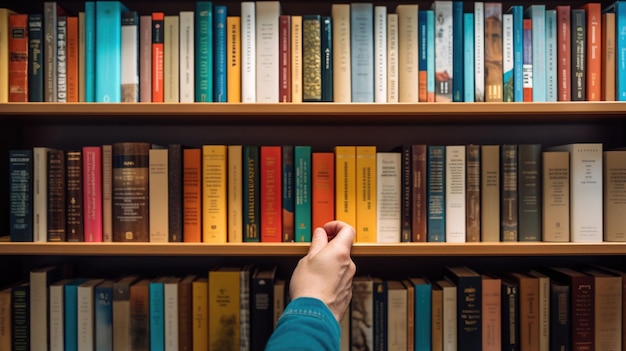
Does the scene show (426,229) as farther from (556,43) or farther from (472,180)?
(556,43)

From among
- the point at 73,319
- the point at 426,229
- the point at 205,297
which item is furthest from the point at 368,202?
the point at 73,319

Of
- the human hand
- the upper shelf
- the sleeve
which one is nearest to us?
the sleeve

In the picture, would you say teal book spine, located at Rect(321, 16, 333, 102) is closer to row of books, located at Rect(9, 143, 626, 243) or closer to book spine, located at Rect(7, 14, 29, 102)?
row of books, located at Rect(9, 143, 626, 243)

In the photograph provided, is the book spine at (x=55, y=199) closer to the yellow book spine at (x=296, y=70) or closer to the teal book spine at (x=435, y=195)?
the yellow book spine at (x=296, y=70)

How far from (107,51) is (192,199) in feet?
1.36

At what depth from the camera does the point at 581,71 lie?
117cm

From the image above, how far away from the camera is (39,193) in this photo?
1.18 meters

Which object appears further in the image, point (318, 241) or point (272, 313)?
point (272, 313)

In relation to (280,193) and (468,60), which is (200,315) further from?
(468,60)

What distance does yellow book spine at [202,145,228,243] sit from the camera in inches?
46.6

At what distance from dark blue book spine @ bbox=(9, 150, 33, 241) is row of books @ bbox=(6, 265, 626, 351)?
0.38 feet

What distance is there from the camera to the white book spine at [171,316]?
1208mm

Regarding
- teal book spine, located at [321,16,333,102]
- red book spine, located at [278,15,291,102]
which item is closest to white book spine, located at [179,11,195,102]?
red book spine, located at [278,15,291,102]

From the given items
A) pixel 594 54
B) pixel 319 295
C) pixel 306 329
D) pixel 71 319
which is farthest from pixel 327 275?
pixel 594 54
